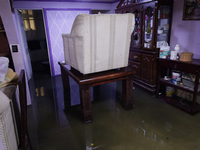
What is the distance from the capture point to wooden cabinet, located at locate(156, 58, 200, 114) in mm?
2311

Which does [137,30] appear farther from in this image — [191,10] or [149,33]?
[191,10]

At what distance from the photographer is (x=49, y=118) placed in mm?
2461

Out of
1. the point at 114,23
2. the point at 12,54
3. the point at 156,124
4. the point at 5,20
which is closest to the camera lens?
the point at 114,23

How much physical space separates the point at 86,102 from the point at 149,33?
1999 mm

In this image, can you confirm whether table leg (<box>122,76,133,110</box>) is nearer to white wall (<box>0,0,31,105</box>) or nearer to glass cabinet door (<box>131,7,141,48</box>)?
glass cabinet door (<box>131,7,141,48</box>)

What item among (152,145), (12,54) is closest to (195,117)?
(152,145)

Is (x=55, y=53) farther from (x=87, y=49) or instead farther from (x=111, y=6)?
(x=87, y=49)

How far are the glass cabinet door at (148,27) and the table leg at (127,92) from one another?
102cm

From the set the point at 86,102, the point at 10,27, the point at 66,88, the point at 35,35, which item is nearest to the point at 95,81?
the point at 86,102

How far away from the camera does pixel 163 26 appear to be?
3000 mm

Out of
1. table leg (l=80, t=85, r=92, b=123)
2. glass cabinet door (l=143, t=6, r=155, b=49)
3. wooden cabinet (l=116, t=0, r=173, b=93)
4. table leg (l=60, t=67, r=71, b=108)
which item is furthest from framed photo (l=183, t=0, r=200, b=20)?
table leg (l=60, t=67, r=71, b=108)

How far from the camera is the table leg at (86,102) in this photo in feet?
6.98

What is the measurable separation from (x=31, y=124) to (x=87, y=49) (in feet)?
4.83

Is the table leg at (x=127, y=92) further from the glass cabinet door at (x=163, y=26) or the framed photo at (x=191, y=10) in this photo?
the framed photo at (x=191, y=10)
